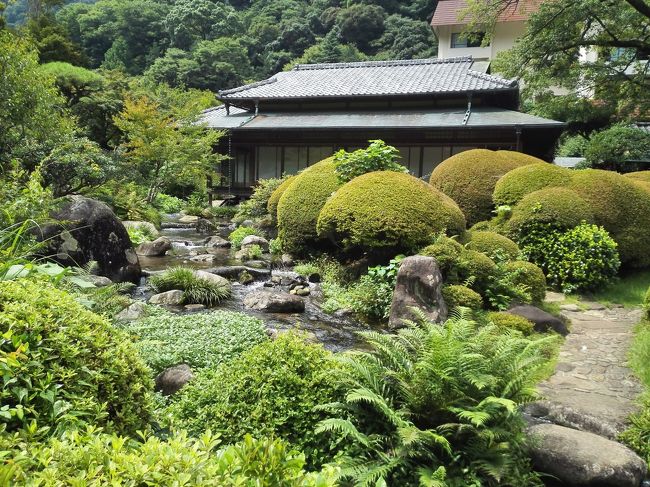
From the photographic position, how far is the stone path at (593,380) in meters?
4.67

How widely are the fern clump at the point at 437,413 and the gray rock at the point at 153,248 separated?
33.9 feet

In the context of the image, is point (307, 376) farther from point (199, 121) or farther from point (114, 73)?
point (114, 73)

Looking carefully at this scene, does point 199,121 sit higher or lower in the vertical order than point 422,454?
higher

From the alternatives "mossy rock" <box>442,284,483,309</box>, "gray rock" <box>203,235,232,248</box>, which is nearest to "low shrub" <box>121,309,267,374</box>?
"mossy rock" <box>442,284,483,309</box>

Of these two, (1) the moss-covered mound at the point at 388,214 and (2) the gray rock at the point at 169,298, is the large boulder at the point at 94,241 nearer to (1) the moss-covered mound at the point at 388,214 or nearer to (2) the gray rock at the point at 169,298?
(2) the gray rock at the point at 169,298

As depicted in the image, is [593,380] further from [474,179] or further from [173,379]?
[474,179]

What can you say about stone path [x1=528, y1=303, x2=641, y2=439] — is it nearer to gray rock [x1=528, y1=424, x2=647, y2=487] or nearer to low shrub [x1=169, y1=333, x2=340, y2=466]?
gray rock [x1=528, y1=424, x2=647, y2=487]

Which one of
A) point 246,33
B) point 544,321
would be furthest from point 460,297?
point 246,33

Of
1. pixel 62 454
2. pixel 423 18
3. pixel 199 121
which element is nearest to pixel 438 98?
pixel 199 121

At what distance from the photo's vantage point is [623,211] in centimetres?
1046

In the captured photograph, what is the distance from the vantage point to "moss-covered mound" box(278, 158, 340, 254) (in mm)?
11641

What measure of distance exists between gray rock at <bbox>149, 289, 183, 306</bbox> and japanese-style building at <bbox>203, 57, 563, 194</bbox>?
13.8 metres

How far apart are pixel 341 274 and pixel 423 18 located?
159 feet

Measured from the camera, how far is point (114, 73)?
1100 inches
